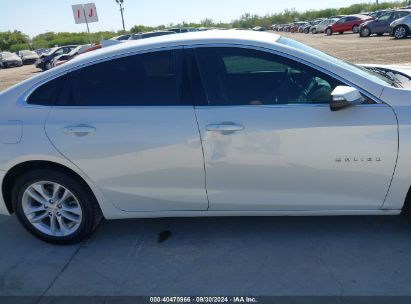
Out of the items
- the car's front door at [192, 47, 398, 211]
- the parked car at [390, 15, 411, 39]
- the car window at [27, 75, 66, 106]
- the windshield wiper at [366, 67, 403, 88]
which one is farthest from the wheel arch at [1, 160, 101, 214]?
the parked car at [390, 15, 411, 39]

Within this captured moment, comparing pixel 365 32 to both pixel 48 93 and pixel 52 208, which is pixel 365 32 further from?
pixel 52 208

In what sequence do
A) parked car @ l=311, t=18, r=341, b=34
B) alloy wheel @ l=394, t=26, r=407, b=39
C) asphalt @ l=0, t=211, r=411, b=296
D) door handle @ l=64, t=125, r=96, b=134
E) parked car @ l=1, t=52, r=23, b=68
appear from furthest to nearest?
parked car @ l=311, t=18, r=341, b=34 < parked car @ l=1, t=52, r=23, b=68 < alloy wheel @ l=394, t=26, r=407, b=39 < door handle @ l=64, t=125, r=96, b=134 < asphalt @ l=0, t=211, r=411, b=296

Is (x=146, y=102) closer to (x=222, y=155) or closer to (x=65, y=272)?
Answer: (x=222, y=155)

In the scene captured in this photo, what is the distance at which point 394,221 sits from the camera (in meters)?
3.45

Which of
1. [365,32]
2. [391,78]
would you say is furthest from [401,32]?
[391,78]

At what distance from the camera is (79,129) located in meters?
3.09

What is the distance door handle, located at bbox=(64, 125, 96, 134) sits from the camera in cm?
308

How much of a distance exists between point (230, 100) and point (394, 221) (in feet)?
5.81

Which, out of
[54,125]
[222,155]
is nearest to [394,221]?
[222,155]

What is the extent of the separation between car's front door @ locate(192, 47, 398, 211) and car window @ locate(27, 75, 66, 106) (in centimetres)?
109

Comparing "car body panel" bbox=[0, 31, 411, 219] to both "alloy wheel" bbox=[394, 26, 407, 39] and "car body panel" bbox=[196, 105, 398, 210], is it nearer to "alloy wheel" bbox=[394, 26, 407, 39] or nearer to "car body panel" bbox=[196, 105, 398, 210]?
"car body panel" bbox=[196, 105, 398, 210]

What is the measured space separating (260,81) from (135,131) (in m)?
1.00

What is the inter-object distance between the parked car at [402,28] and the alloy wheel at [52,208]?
882 inches

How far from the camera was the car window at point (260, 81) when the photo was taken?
2930 millimetres
